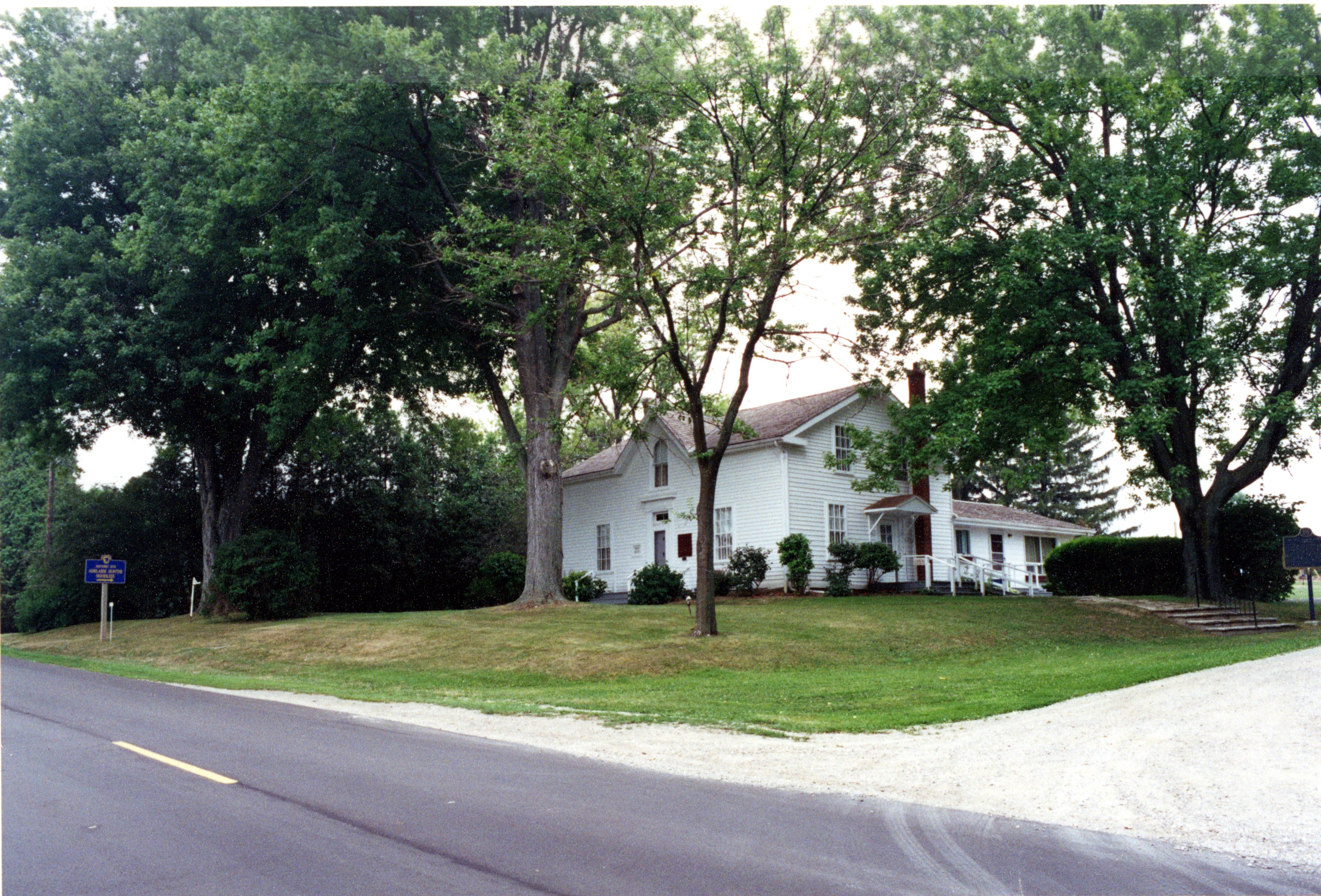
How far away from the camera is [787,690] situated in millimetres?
14617

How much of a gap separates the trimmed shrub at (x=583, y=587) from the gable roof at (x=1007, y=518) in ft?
44.3

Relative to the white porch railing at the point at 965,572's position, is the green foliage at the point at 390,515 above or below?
above

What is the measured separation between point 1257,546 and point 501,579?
75.9 ft

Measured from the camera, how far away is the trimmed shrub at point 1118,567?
→ 30688mm

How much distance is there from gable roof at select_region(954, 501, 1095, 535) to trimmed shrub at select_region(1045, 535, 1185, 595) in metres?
5.81

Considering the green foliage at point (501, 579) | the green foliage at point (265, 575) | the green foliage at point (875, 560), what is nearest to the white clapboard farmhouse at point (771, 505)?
the green foliage at point (875, 560)

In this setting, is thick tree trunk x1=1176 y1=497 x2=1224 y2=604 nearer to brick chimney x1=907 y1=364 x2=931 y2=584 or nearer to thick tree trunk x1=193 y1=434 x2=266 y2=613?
brick chimney x1=907 y1=364 x2=931 y2=584

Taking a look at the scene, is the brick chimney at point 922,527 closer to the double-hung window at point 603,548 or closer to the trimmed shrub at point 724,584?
the trimmed shrub at point 724,584

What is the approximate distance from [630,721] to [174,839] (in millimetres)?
6453

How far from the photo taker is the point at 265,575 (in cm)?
2780

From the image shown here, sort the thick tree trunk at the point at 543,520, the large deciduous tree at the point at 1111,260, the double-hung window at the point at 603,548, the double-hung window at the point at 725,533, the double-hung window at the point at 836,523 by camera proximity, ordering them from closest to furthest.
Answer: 1. the large deciduous tree at the point at 1111,260
2. the thick tree trunk at the point at 543,520
3. the double-hung window at the point at 836,523
4. the double-hung window at the point at 725,533
5. the double-hung window at the point at 603,548

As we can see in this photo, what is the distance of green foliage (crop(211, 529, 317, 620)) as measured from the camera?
27.8 metres

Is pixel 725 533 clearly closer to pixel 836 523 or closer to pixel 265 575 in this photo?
pixel 836 523

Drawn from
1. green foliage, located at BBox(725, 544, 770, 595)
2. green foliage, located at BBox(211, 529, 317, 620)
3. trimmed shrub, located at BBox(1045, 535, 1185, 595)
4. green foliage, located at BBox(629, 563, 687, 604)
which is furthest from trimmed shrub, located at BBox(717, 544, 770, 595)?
green foliage, located at BBox(211, 529, 317, 620)
